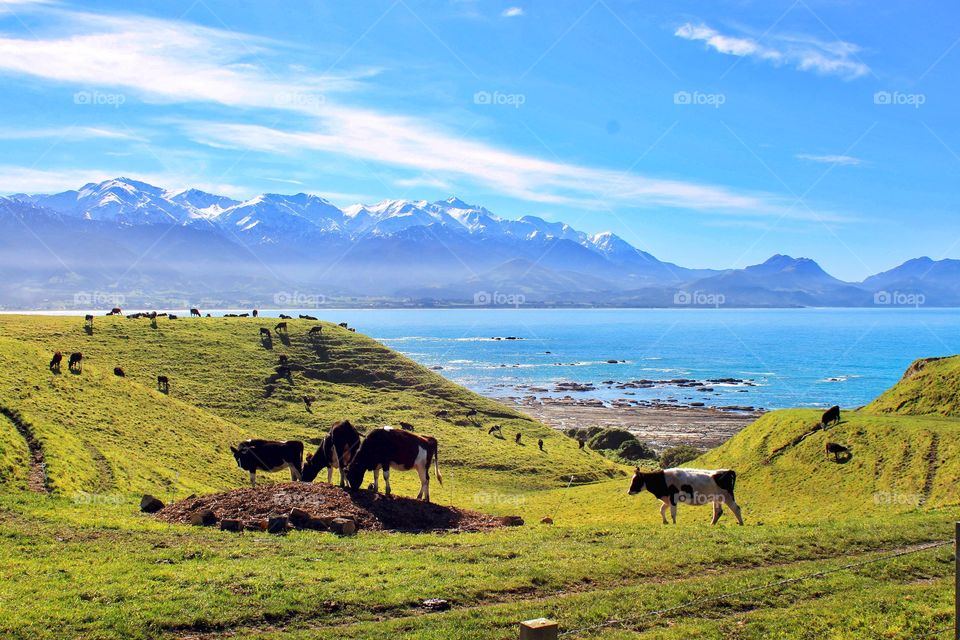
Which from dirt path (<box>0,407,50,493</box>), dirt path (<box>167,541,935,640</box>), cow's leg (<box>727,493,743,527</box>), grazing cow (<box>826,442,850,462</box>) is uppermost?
dirt path (<box>0,407,50,493</box>)

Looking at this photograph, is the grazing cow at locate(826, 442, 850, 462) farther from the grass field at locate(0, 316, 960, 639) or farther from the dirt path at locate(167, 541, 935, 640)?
the dirt path at locate(167, 541, 935, 640)

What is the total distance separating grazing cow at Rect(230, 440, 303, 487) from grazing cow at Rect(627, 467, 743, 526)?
1996 centimetres

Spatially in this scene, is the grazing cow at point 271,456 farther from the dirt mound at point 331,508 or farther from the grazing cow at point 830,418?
the grazing cow at point 830,418

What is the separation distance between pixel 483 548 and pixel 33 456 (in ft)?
76.6

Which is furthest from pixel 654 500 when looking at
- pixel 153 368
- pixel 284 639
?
pixel 153 368

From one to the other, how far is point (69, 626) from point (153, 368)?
6743 centimetres

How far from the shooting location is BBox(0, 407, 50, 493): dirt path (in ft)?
90.5

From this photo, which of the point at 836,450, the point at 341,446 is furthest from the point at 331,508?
the point at 836,450

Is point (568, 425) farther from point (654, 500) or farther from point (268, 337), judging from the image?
point (654, 500)

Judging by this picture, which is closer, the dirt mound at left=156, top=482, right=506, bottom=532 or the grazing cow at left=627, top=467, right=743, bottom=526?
the dirt mound at left=156, top=482, right=506, bottom=532

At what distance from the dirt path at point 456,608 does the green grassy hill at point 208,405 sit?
60.6ft

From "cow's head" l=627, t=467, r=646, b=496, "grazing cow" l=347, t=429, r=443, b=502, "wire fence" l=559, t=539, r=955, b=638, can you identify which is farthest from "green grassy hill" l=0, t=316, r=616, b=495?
"wire fence" l=559, t=539, r=955, b=638

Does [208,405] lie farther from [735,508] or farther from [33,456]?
[735,508]

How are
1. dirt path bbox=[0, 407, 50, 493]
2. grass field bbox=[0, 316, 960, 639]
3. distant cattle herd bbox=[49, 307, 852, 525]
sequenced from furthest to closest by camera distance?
1. distant cattle herd bbox=[49, 307, 852, 525]
2. dirt path bbox=[0, 407, 50, 493]
3. grass field bbox=[0, 316, 960, 639]
